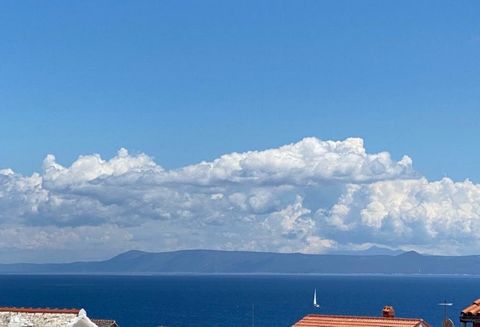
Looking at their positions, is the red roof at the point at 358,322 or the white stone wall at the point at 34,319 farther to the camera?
the red roof at the point at 358,322

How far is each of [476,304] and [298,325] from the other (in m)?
17.6

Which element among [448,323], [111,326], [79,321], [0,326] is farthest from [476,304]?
[0,326]

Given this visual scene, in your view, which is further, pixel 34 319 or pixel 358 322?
pixel 358 322

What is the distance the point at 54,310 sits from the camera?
54.0m

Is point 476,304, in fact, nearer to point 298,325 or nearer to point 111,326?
point 298,325

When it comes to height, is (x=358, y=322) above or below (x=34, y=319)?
above

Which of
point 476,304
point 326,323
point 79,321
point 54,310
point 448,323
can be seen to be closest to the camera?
point 79,321

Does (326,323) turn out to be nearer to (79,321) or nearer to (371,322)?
(371,322)

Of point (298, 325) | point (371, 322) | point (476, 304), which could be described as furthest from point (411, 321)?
point (476, 304)

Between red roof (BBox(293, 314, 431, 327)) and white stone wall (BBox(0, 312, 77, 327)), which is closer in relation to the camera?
white stone wall (BBox(0, 312, 77, 327))

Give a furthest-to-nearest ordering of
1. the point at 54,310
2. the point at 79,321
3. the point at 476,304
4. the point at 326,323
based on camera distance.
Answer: the point at 326,323 < the point at 54,310 < the point at 476,304 < the point at 79,321

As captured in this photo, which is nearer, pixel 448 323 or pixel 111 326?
pixel 448 323

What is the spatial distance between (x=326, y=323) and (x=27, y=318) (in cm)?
1979

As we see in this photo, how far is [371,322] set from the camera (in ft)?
187
